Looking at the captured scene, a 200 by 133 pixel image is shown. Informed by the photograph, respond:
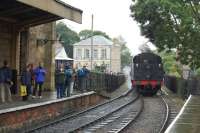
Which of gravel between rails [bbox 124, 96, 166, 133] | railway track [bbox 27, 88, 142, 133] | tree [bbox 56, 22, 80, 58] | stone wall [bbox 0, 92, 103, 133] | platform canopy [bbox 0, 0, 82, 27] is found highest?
tree [bbox 56, 22, 80, 58]

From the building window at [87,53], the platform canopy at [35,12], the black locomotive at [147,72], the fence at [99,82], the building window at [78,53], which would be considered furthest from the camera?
the building window at [87,53]

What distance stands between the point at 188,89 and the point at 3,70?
20.4 meters

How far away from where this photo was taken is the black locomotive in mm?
40750

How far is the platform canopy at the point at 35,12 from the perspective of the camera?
19.1 m

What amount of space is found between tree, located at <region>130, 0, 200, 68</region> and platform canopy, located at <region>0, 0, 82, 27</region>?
12.9 metres

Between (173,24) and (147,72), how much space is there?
3.94 m

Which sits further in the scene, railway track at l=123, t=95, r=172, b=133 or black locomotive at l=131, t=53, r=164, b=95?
black locomotive at l=131, t=53, r=164, b=95

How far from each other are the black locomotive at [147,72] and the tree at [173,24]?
1.72 m

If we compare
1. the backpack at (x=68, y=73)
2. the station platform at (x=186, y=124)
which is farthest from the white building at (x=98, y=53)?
the station platform at (x=186, y=124)

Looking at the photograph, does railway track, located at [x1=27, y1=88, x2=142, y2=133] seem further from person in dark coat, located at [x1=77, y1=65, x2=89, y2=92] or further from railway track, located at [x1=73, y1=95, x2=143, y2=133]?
person in dark coat, located at [x1=77, y1=65, x2=89, y2=92]

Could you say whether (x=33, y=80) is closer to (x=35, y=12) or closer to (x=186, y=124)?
(x=35, y=12)

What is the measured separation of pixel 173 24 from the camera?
135 feet

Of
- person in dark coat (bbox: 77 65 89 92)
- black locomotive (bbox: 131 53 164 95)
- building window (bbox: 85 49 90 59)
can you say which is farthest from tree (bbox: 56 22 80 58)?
person in dark coat (bbox: 77 65 89 92)

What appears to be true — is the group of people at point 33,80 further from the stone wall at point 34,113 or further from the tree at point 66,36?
the tree at point 66,36
